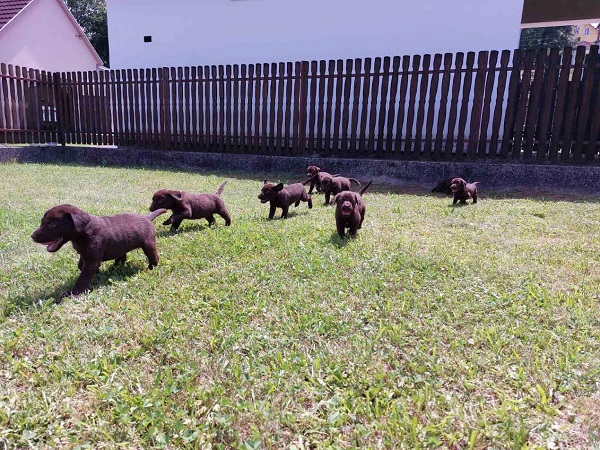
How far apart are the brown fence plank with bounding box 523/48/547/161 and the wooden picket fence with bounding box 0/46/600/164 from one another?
0.8 inches

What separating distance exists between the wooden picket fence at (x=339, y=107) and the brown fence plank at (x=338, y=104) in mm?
34

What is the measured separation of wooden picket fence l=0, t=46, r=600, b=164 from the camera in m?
8.52

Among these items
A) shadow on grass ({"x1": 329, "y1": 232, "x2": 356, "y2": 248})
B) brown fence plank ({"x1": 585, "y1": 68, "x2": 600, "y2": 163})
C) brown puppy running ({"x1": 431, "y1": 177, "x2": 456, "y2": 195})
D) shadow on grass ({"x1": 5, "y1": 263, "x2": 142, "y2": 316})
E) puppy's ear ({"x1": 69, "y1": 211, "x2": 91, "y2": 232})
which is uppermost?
brown fence plank ({"x1": 585, "y1": 68, "x2": 600, "y2": 163})

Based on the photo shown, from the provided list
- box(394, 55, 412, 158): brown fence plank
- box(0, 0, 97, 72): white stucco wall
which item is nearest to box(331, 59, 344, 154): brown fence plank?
box(394, 55, 412, 158): brown fence plank

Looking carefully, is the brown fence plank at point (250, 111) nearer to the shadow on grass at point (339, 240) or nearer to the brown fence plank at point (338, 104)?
the brown fence plank at point (338, 104)

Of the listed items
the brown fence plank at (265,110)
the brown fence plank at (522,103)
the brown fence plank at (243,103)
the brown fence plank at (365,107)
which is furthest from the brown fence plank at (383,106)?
the brown fence plank at (243,103)

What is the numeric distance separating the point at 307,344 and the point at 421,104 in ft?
26.6

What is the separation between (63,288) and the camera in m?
3.32

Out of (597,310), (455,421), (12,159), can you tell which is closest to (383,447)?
(455,421)

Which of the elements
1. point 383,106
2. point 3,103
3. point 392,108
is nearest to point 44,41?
point 3,103

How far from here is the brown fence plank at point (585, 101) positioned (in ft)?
26.7

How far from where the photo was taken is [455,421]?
1.92 meters

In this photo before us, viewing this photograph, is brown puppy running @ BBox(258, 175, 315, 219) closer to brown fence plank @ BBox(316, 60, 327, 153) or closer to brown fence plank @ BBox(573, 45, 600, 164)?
brown fence plank @ BBox(316, 60, 327, 153)

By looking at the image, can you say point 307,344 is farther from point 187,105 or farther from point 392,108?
point 187,105
